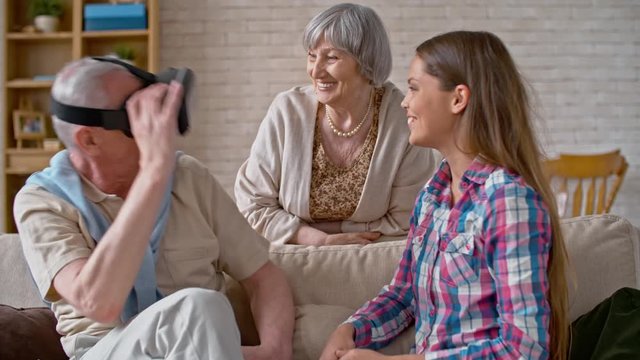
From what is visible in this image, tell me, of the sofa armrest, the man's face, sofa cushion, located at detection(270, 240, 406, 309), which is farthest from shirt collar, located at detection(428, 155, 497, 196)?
the sofa armrest

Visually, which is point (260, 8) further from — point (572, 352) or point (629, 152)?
point (572, 352)

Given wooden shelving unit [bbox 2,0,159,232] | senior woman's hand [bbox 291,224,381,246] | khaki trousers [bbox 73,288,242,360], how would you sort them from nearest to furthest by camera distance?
khaki trousers [bbox 73,288,242,360]
senior woman's hand [bbox 291,224,381,246]
wooden shelving unit [bbox 2,0,159,232]

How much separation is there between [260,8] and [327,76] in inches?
118

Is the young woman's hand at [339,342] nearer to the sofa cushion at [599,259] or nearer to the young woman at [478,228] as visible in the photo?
the young woman at [478,228]

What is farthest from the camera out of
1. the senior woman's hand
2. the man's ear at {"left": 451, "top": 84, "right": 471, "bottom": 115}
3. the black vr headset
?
the senior woman's hand

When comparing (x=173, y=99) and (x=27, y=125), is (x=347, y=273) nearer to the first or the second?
(x=173, y=99)

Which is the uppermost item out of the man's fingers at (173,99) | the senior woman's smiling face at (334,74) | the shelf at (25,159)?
the man's fingers at (173,99)

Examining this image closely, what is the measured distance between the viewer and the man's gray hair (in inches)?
66.3

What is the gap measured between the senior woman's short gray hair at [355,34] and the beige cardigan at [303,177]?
16 cm

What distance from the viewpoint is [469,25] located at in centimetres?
559

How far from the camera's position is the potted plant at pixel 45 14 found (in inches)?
212

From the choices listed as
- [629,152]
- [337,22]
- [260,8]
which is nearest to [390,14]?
[260,8]

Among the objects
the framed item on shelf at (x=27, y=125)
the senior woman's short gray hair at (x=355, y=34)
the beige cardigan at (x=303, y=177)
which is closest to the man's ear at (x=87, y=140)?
the beige cardigan at (x=303, y=177)

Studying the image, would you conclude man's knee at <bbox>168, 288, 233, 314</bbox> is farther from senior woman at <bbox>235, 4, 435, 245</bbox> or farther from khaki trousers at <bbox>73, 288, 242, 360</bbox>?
senior woman at <bbox>235, 4, 435, 245</bbox>
